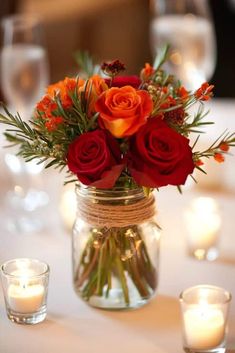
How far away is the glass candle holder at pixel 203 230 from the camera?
1.28 meters

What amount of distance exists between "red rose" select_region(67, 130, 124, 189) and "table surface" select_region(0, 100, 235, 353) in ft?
0.72

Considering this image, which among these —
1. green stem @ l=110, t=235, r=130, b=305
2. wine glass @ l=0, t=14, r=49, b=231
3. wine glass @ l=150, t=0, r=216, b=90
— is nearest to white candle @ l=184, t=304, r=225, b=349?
green stem @ l=110, t=235, r=130, b=305

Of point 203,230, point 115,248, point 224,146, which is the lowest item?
point 203,230

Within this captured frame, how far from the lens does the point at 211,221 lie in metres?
1.31

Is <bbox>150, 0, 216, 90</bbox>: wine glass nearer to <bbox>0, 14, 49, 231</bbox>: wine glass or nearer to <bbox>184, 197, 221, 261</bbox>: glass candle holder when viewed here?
<bbox>0, 14, 49, 231</bbox>: wine glass

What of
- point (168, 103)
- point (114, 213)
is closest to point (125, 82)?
point (168, 103)

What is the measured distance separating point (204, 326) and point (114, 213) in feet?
0.68

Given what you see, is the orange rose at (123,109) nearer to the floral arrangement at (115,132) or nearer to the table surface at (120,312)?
the floral arrangement at (115,132)

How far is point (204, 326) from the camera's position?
35.8 inches

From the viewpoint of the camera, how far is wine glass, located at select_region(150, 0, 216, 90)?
67.7 inches

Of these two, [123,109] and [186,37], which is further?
[186,37]

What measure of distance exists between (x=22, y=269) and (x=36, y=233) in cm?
32

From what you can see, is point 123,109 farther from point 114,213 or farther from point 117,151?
point 114,213

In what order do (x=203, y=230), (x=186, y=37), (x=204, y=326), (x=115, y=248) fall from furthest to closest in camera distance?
(x=186, y=37) → (x=203, y=230) → (x=115, y=248) → (x=204, y=326)
